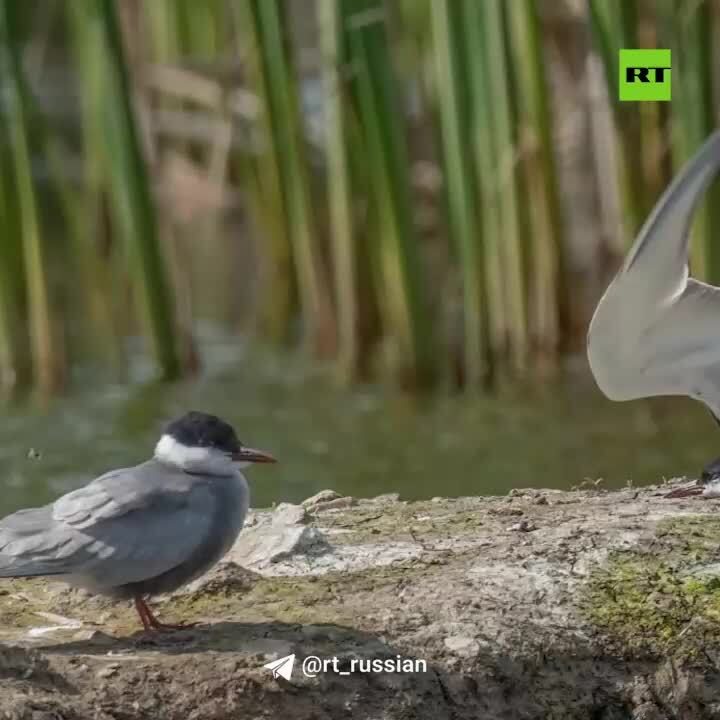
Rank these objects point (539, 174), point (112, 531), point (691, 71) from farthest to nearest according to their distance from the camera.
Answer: point (539, 174) < point (691, 71) < point (112, 531)

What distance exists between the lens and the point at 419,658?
444 cm

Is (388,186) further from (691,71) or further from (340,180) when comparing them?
(691,71)

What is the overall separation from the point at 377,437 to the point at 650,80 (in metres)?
2.24

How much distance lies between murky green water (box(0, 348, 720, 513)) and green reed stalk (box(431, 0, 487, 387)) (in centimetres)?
74

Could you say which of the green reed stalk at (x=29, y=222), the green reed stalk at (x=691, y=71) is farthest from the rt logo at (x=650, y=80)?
the green reed stalk at (x=29, y=222)

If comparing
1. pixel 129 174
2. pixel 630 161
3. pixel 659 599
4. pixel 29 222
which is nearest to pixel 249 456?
pixel 659 599

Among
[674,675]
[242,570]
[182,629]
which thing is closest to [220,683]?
[182,629]

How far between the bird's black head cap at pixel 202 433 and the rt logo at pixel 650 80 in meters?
3.99

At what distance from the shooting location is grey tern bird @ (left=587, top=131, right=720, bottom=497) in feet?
16.5

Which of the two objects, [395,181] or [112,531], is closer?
[112,531]

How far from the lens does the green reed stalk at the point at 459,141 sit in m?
7.87

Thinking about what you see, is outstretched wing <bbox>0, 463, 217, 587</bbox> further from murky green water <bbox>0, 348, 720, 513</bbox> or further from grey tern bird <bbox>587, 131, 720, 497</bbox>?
murky green water <bbox>0, 348, 720, 513</bbox>

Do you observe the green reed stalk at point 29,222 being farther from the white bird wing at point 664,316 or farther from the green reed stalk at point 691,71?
the white bird wing at point 664,316

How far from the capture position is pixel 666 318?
5430mm
